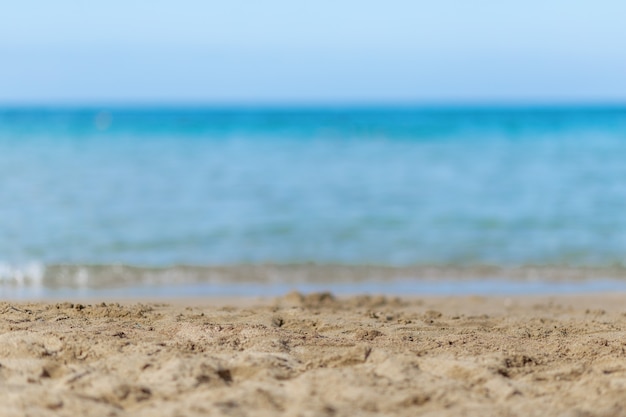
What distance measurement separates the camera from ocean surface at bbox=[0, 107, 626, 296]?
936cm

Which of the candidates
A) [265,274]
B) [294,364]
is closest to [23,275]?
[265,274]

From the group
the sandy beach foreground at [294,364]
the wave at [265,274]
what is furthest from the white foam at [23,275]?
the sandy beach foreground at [294,364]

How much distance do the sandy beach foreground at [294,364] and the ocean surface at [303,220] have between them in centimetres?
359

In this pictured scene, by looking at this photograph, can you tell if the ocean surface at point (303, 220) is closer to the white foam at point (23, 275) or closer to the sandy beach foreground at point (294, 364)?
the white foam at point (23, 275)

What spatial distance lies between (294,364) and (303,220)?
842 cm

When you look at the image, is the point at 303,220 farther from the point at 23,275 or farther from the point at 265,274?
the point at 23,275

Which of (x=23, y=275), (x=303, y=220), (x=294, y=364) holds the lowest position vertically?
(x=294, y=364)

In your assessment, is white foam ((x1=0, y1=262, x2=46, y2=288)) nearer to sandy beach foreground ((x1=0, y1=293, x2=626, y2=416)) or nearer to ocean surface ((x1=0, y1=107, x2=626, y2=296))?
ocean surface ((x1=0, y1=107, x2=626, y2=296))

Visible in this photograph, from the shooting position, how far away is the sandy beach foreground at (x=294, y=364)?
355 centimetres

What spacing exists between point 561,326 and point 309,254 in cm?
515

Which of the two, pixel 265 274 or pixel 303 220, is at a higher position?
pixel 303 220

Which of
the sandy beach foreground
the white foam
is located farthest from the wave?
the sandy beach foreground

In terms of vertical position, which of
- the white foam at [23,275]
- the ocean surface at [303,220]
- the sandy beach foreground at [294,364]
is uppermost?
the ocean surface at [303,220]

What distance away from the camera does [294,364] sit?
4082 mm
